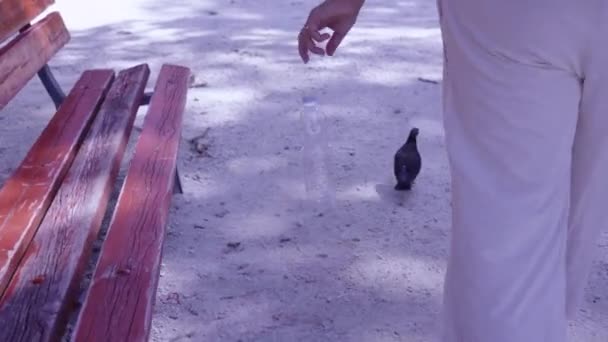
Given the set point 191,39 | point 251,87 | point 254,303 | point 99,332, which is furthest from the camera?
point 191,39

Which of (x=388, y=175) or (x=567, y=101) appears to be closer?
(x=567, y=101)

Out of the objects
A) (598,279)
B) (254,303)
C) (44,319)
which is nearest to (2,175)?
(254,303)

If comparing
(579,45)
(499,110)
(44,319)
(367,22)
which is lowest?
(367,22)

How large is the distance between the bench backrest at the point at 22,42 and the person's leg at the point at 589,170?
1.91 m

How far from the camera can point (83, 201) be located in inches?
96.1

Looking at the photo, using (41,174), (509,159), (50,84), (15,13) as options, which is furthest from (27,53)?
(509,159)

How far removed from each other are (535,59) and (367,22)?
4845mm

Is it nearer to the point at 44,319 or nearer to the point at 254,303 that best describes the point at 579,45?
the point at 44,319

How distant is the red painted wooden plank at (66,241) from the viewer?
184 cm

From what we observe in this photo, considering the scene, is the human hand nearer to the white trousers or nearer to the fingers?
the fingers

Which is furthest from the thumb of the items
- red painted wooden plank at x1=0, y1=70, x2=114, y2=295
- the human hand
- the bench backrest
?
the bench backrest

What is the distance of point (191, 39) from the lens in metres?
5.75

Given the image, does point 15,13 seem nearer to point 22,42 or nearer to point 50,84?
point 22,42

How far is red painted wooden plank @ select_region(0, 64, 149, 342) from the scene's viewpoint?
1.84m
